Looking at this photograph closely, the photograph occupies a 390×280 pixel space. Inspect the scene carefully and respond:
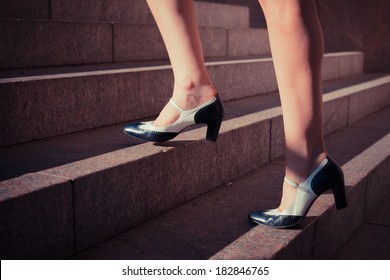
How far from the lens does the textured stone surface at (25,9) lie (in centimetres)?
312

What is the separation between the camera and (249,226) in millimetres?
1901

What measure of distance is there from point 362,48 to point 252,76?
10.4 ft

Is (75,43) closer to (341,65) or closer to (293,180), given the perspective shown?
(293,180)

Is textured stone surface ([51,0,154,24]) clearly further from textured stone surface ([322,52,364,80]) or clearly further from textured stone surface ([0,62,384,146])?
textured stone surface ([322,52,364,80])

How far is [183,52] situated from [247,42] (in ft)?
9.38

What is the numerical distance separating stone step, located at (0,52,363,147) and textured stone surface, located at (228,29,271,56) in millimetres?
1367

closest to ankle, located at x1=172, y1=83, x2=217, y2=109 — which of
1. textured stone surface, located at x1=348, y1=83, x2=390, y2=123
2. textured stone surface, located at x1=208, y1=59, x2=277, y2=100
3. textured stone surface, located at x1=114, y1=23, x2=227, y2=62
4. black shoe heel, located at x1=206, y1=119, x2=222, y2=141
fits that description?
black shoe heel, located at x1=206, y1=119, x2=222, y2=141

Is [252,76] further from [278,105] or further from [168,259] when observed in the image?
[168,259]

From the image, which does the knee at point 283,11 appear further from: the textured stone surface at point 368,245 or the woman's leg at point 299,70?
the textured stone surface at point 368,245

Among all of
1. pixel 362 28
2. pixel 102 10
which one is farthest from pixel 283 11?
pixel 362 28

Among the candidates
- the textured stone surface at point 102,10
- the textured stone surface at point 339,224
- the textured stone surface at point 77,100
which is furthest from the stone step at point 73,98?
the textured stone surface at point 339,224

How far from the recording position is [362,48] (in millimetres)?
6395

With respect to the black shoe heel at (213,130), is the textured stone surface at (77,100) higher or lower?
higher
